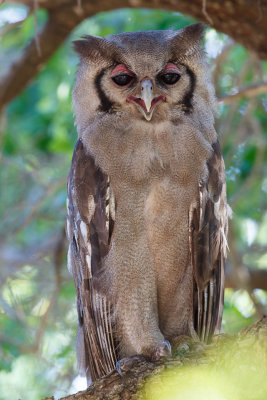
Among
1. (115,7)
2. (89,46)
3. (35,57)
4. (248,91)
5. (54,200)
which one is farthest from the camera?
(54,200)

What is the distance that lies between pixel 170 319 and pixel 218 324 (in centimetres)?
41

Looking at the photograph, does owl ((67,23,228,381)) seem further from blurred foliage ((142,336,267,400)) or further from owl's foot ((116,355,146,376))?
blurred foliage ((142,336,267,400))

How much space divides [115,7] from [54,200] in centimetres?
223

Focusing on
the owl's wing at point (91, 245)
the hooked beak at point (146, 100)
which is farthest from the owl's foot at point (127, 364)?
the hooked beak at point (146, 100)

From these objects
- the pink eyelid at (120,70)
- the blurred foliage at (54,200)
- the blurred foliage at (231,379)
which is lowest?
the blurred foliage at (54,200)

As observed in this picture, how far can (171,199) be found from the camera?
3826 mm

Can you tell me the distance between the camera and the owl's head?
12.6ft

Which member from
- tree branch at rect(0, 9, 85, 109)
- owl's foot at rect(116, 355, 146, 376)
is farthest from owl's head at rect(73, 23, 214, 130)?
owl's foot at rect(116, 355, 146, 376)

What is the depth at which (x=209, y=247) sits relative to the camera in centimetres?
401

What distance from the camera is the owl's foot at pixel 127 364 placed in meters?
3.29

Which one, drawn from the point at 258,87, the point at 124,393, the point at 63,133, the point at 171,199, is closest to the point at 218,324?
the point at 171,199

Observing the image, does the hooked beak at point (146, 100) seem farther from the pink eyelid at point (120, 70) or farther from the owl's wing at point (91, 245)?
the owl's wing at point (91, 245)

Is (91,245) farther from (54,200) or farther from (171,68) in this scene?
(54,200)

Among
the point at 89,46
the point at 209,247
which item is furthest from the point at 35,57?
the point at 209,247
